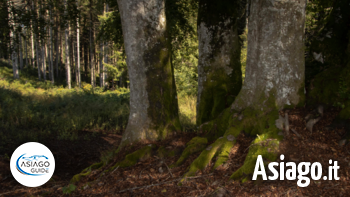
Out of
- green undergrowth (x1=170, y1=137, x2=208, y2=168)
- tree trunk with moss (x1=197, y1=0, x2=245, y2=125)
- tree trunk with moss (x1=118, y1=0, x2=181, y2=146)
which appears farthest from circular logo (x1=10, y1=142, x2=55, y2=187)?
tree trunk with moss (x1=197, y1=0, x2=245, y2=125)

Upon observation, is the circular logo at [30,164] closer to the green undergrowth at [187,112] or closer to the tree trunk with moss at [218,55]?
the tree trunk with moss at [218,55]

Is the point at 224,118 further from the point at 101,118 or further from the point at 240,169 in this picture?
the point at 101,118

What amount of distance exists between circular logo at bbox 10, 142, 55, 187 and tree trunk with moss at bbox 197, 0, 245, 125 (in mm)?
3125

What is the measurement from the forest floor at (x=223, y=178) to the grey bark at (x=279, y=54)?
363mm

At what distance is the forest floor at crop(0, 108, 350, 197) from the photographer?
2.85 meters

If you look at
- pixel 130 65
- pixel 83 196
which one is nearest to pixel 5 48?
pixel 130 65

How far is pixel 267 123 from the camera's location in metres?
3.65

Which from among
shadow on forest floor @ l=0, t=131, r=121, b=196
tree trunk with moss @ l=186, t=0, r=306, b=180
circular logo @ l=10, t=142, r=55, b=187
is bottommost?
shadow on forest floor @ l=0, t=131, r=121, b=196

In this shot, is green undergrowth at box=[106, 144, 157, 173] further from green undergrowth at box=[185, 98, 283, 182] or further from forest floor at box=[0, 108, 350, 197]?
green undergrowth at box=[185, 98, 283, 182]

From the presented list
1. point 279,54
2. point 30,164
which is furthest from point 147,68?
point 30,164

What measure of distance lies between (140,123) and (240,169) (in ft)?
6.70

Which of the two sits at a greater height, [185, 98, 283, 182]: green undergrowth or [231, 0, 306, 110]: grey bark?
[231, 0, 306, 110]: grey bark

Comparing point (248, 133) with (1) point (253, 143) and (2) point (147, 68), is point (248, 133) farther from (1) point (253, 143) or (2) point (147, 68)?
(2) point (147, 68)

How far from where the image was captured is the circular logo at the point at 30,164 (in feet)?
14.1
